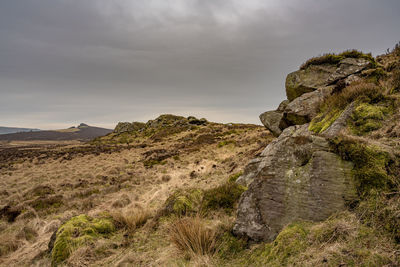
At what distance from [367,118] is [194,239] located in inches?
211

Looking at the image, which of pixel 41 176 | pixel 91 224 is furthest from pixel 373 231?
pixel 41 176

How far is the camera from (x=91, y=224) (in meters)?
5.08

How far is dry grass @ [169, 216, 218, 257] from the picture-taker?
3.53 m

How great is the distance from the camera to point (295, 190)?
3.53 metres

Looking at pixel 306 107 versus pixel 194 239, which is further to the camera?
pixel 306 107

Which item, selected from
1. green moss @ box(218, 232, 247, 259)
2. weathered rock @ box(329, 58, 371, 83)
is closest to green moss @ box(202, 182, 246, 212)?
green moss @ box(218, 232, 247, 259)

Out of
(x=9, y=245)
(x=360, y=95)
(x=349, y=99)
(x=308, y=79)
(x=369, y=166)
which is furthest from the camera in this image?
(x=308, y=79)

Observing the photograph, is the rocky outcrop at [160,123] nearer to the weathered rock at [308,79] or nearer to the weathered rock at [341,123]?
the weathered rock at [308,79]

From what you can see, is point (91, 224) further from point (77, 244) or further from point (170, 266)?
point (170, 266)

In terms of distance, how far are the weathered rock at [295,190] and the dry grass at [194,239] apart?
0.56 m

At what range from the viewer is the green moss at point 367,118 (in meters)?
4.68

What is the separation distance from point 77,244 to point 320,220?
16.9ft

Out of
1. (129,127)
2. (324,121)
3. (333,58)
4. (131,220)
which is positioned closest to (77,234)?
(131,220)

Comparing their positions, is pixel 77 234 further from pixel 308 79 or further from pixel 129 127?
pixel 129 127
